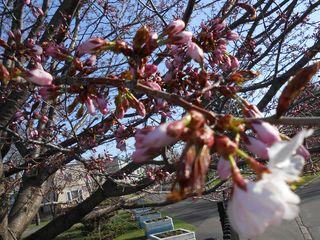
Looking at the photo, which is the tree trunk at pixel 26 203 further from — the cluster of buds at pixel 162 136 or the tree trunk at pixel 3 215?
the cluster of buds at pixel 162 136

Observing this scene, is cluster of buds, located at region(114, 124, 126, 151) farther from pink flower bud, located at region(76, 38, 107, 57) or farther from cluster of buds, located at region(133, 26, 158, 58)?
cluster of buds, located at region(133, 26, 158, 58)

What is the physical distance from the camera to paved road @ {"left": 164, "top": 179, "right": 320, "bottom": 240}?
40.2 feet

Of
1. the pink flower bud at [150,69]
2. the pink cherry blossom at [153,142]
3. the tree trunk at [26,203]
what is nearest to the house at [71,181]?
the tree trunk at [26,203]

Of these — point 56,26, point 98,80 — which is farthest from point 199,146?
point 56,26

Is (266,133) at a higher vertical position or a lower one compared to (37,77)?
lower

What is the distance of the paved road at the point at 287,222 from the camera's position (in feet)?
40.2

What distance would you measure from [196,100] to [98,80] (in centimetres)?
35

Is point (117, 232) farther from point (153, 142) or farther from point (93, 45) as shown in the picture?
point (153, 142)

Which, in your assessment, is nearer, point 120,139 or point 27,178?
point 120,139

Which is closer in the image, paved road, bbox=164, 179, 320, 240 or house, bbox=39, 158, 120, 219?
house, bbox=39, 158, 120, 219

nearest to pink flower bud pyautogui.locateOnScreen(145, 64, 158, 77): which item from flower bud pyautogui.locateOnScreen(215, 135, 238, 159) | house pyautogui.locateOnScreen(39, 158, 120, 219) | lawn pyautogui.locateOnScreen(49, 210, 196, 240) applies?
flower bud pyautogui.locateOnScreen(215, 135, 238, 159)

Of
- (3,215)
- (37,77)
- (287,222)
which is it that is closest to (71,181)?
(3,215)

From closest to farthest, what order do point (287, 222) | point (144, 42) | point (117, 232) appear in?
point (144, 42)
point (287, 222)
point (117, 232)

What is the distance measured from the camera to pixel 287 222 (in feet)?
45.8
